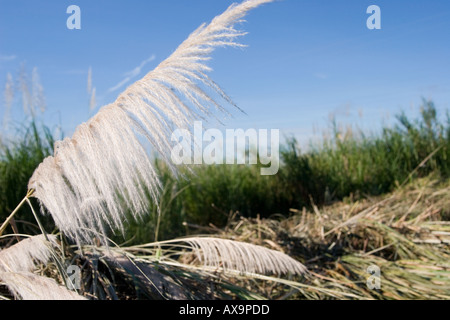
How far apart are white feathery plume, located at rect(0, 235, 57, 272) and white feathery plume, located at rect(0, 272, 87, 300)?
0.18 m

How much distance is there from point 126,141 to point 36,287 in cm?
55

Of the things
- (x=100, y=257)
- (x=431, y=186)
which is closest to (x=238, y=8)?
(x=100, y=257)

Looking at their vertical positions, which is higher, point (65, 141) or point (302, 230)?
point (65, 141)

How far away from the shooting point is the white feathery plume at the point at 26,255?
159 centimetres

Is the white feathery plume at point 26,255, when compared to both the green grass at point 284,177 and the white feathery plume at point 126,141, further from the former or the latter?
the green grass at point 284,177

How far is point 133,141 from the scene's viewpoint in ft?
3.96

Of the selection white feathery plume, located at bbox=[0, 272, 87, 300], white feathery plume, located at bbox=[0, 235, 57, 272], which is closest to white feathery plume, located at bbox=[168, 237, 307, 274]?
white feathery plume, located at bbox=[0, 235, 57, 272]

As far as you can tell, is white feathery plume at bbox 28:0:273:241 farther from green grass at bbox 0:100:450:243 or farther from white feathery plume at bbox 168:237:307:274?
green grass at bbox 0:100:450:243

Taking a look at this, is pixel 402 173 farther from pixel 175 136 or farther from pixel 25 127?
pixel 175 136

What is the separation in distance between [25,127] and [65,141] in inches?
109

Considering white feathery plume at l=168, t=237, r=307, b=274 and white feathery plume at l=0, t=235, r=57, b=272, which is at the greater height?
white feathery plume at l=0, t=235, r=57, b=272

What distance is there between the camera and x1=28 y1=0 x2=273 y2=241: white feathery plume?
1.22 meters

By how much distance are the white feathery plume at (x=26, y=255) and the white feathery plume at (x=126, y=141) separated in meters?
0.42

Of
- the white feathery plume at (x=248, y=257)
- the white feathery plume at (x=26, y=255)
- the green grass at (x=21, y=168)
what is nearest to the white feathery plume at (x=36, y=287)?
the white feathery plume at (x=26, y=255)
